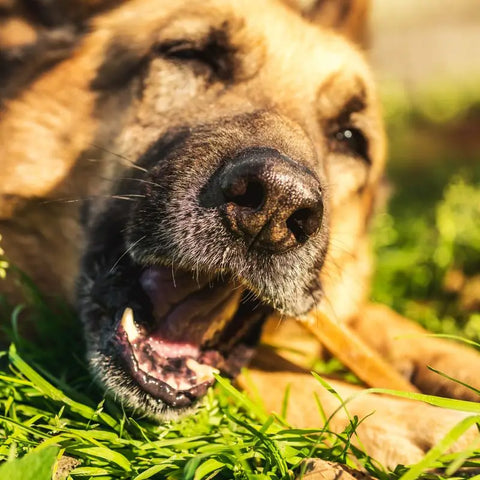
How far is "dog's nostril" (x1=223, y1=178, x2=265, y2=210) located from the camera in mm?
1998

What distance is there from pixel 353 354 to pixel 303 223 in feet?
3.02

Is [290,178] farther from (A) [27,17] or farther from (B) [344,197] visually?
(A) [27,17]

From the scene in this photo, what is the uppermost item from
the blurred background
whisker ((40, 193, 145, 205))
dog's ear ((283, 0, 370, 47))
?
dog's ear ((283, 0, 370, 47))

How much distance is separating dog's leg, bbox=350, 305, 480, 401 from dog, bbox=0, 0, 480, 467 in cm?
1

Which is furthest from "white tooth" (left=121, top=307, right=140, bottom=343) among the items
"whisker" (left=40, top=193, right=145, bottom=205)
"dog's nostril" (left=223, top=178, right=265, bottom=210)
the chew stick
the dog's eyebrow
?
the dog's eyebrow

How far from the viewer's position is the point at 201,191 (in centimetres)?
219

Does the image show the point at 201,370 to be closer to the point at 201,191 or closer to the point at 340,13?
the point at 201,191

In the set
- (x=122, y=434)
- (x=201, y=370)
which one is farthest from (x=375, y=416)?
(x=122, y=434)

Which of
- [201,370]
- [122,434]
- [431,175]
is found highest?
[201,370]

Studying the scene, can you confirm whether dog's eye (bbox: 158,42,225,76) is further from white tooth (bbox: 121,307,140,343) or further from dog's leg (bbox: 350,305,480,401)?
dog's leg (bbox: 350,305,480,401)

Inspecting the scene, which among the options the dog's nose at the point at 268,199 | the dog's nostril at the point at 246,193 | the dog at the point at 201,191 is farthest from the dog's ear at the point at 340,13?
the dog's nostril at the point at 246,193

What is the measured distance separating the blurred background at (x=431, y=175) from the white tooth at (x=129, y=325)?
2.07m

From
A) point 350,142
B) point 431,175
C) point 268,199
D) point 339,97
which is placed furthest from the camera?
point 431,175

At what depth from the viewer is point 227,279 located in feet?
7.92
